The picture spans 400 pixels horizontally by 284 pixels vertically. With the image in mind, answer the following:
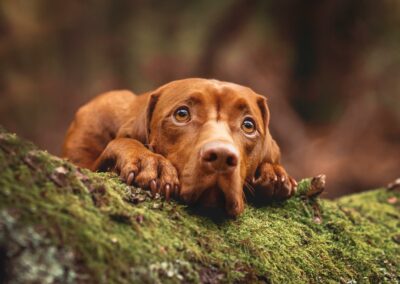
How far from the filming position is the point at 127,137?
4625 millimetres

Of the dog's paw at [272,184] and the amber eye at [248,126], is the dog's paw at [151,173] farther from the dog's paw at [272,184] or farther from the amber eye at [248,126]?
the dog's paw at [272,184]

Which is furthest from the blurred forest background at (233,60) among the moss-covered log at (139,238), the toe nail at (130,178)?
the toe nail at (130,178)

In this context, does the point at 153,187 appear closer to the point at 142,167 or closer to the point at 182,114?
the point at 142,167

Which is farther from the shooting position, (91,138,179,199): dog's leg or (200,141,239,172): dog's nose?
(91,138,179,199): dog's leg

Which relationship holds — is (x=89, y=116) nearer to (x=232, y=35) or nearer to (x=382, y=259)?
(x=382, y=259)

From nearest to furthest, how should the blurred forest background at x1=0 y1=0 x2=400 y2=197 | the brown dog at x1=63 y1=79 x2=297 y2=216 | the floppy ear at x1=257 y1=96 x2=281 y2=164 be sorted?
the brown dog at x1=63 y1=79 x2=297 y2=216, the floppy ear at x1=257 y1=96 x2=281 y2=164, the blurred forest background at x1=0 y1=0 x2=400 y2=197

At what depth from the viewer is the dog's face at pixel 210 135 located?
3.43 metres

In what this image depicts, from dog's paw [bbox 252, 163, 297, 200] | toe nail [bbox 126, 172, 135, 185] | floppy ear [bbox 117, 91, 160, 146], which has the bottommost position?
toe nail [bbox 126, 172, 135, 185]

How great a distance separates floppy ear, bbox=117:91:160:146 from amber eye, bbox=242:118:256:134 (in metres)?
0.74

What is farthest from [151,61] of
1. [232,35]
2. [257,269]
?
[257,269]

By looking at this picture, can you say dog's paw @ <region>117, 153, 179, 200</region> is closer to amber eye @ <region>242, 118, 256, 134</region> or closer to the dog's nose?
the dog's nose

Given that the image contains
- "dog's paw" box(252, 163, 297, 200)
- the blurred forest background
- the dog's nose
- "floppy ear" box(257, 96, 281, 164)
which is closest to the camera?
the dog's nose

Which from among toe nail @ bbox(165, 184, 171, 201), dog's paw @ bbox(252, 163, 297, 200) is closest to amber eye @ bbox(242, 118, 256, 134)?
dog's paw @ bbox(252, 163, 297, 200)

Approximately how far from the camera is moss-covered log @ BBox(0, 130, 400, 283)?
2.42m
